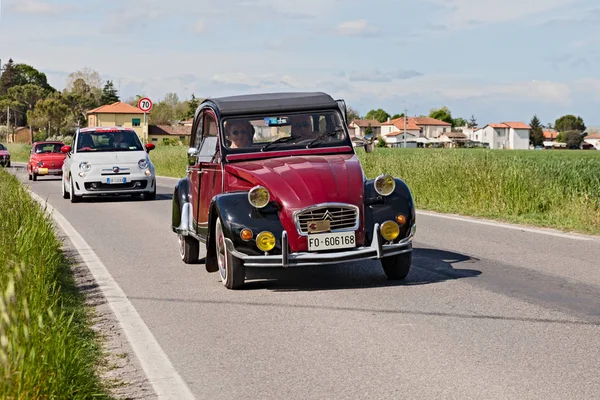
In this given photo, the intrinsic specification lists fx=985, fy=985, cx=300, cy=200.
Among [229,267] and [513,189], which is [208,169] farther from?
[513,189]

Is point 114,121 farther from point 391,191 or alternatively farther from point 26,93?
point 391,191

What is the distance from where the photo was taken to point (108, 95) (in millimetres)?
174375

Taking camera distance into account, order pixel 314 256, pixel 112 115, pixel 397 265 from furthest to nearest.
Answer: pixel 112 115 < pixel 397 265 < pixel 314 256

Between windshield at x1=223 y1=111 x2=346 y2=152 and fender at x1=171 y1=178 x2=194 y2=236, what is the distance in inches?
48.3

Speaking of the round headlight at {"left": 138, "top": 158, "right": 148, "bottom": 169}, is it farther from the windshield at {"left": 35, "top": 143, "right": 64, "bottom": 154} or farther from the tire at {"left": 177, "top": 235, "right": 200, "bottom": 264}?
the windshield at {"left": 35, "top": 143, "right": 64, "bottom": 154}

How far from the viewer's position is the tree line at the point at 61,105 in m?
125

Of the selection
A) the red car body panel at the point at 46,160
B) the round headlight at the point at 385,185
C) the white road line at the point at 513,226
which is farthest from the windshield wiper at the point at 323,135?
the red car body panel at the point at 46,160

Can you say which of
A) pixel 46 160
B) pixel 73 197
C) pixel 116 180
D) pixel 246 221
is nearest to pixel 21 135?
pixel 46 160

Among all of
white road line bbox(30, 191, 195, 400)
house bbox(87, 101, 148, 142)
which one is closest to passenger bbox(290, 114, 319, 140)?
white road line bbox(30, 191, 195, 400)

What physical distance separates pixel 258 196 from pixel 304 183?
1.51 ft

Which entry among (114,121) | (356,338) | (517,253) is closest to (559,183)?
(517,253)

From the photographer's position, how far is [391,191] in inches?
379

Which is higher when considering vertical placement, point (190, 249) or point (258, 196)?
point (258, 196)

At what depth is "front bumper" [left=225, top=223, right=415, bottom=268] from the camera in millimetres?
9094
